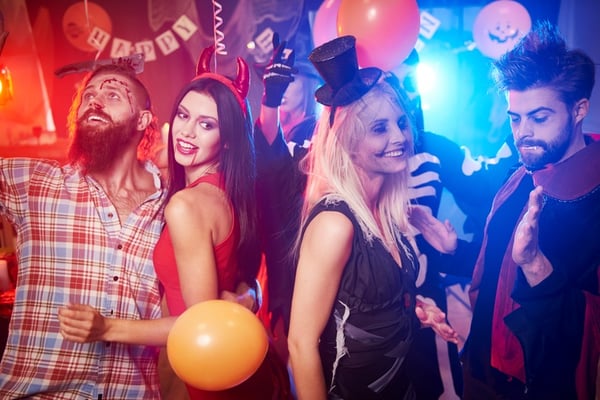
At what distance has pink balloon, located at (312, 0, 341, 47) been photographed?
6.93 feet

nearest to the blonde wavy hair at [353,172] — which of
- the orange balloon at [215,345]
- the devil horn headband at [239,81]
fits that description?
the devil horn headband at [239,81]

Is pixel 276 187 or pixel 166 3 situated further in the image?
pixel 166 3

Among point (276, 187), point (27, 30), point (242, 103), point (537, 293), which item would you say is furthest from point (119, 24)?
point (537, 293)

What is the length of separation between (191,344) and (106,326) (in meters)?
0.51

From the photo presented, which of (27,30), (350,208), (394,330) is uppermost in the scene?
(27,30)

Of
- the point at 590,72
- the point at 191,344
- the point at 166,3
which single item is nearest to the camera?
the point at 191,344

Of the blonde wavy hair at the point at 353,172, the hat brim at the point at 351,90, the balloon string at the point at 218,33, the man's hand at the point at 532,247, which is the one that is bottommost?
the man's hand at the point at 532,247

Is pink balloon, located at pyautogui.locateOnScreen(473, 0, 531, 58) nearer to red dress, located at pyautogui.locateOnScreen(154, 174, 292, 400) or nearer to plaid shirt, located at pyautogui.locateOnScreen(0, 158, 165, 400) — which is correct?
red dress, located at pyautogui.locateOnScreen(154, 174, 292, 400)

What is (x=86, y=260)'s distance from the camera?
2189 mm

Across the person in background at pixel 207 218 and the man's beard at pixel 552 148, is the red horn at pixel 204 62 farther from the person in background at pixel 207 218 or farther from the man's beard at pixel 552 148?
the man's beard at pixel 552 148

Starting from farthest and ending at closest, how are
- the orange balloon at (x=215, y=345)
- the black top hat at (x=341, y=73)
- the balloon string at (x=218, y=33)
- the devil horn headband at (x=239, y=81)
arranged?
the balloon string at (x=218, y=33) < the devil horn headband at (x=239, y=81) < the black top hat at (x=341, y=73) < the orange balloon at (x=215, y=345)

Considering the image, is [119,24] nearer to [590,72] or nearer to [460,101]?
[460,101]

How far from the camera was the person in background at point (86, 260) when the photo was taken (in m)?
2.19

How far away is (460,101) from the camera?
6.95 feet
